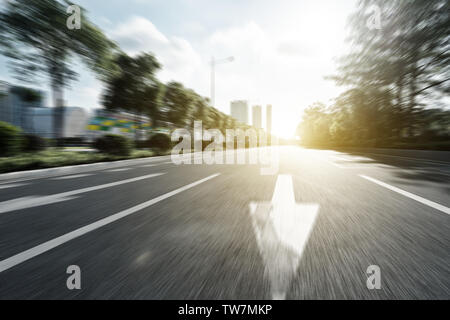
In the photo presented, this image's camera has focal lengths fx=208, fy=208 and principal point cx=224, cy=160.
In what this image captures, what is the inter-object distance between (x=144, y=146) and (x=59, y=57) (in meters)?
8.49

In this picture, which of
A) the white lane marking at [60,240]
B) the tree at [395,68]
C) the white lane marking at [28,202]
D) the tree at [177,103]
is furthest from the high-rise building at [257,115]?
the white lane marking at [60,240]

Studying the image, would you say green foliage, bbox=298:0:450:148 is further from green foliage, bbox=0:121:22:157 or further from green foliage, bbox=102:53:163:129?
green foliage, bbox=0:121:22:157

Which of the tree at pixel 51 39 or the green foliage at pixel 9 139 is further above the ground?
the tree at pixel 51 39

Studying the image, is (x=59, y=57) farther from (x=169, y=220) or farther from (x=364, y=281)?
(x=364, y=281)

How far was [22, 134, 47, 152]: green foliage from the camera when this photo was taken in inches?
389

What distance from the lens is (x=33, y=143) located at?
10336 millimetres

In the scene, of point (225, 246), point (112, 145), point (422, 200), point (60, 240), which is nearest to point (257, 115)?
point (112, 145)

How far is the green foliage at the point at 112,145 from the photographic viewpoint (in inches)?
485

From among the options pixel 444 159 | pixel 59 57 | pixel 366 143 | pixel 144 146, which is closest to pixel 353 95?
pixel 366 143

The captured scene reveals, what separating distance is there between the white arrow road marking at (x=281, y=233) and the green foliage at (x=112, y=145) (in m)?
11.3

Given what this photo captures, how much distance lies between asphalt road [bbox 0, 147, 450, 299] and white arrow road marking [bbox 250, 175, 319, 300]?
0.5 inches

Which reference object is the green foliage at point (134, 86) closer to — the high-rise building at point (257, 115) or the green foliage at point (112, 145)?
the green foliage at point (112, 145)

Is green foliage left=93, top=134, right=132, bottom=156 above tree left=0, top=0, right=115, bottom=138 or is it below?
below

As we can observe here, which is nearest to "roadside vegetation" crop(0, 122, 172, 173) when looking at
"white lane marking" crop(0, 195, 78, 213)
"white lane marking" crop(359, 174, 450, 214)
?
"white lane marking" crop(0, 195, 78, 213)
